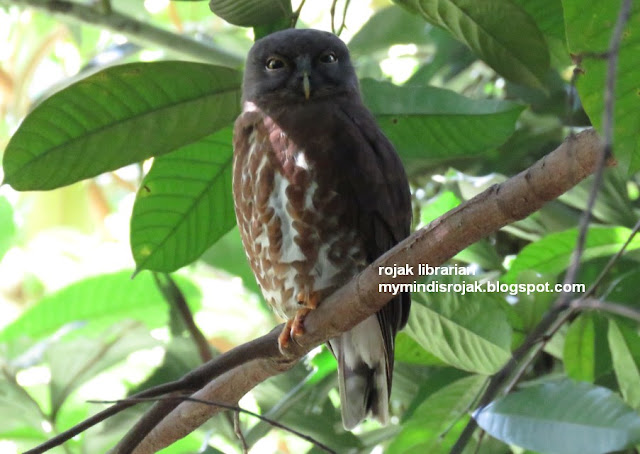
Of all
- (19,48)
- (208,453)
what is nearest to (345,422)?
(208,453)

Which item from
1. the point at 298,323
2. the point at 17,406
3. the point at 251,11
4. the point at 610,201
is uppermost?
the point at 251,11

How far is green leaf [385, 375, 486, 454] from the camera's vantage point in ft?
5.34

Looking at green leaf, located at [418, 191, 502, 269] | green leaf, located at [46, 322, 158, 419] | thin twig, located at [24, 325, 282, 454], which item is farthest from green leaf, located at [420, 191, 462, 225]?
green leaf, located at [46, 322, 158, 419]

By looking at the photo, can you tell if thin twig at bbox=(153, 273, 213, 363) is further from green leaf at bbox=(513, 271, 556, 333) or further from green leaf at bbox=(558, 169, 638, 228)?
green leaf at bbox=(558, 169, 638, 228)

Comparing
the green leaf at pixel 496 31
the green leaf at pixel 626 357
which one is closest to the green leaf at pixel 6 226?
the green leaf at pixel 496 31

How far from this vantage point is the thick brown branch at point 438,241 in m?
1.04

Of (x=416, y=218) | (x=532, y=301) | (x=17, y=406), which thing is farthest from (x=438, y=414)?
(x=17, y=406)

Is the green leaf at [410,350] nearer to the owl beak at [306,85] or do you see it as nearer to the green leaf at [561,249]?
the green leaf at [561,249]

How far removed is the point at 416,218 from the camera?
2252mm

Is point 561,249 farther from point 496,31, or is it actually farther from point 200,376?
point 200,376

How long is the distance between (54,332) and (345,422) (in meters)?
1.11

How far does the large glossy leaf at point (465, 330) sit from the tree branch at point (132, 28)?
0.87 meters

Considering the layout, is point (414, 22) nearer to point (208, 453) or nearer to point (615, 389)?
point (615, 389)

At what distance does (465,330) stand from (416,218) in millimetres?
670
